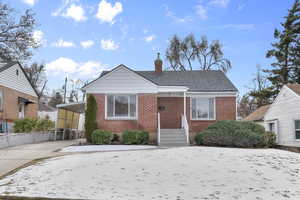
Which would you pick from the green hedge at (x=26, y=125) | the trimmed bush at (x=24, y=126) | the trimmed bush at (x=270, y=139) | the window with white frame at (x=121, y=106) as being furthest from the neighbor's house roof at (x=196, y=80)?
the trimmed bush at (x=24, y=126)

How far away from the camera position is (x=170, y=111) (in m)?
18.1

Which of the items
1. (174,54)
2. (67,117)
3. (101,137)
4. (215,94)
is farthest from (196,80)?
(174,54)

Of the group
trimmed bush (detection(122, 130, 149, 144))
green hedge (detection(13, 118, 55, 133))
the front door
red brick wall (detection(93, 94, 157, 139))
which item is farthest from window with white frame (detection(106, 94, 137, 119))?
green hedge (detection(13, 118, 55, 133))

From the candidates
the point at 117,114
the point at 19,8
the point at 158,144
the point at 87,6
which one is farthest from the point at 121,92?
the point at 19,8

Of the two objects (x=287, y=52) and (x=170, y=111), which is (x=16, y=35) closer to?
(x=170, y=111)

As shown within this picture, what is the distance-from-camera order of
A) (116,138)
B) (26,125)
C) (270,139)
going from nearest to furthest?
(270,139) < (116,138) < (26,125)

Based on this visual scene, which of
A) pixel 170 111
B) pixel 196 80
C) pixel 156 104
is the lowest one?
pixel 170 111

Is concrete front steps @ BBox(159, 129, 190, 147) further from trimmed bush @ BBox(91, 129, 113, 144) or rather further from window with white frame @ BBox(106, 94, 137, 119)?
trimmed bush @ BBox(91, 129, 113, 144)

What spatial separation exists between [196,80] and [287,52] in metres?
16.1

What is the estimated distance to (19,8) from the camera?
95.2 feet

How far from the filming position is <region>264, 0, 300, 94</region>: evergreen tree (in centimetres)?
2870

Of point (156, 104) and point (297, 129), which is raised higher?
point (156, 104)

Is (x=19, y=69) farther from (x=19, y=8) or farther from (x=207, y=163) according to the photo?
(x=207, y=163)

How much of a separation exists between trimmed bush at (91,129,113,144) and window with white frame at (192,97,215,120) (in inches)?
246
